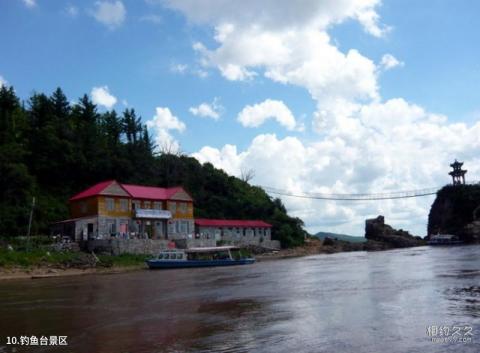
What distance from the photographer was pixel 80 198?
59250 mm

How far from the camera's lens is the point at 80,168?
70000mm

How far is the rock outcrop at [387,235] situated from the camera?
87.1m

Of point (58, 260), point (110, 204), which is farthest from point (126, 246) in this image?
point (58, 260)

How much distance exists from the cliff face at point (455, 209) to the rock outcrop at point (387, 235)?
811 cm

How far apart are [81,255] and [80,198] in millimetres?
13782

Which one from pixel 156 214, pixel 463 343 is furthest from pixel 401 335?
pixel 156 214

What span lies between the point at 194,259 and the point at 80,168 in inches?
1140

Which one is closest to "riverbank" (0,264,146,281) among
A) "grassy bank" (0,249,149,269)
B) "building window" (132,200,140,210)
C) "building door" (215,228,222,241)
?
"grassy bank" (0,249,149,269)

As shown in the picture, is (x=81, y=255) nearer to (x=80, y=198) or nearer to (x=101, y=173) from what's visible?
(x=80, y=198)

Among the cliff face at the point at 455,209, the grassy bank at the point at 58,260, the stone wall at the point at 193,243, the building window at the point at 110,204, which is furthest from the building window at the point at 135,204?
the cliff face at the point at 455,209

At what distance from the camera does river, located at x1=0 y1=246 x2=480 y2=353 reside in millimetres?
12922

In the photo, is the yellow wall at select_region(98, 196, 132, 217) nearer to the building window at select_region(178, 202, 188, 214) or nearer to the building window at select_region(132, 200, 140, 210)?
the building window at select_region(132, 200, 140, 210)

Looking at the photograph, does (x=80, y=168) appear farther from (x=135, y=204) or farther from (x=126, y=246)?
(x=126, y=246)

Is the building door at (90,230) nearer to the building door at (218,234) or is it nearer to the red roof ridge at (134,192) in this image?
the red roof ridge at (134,192)
